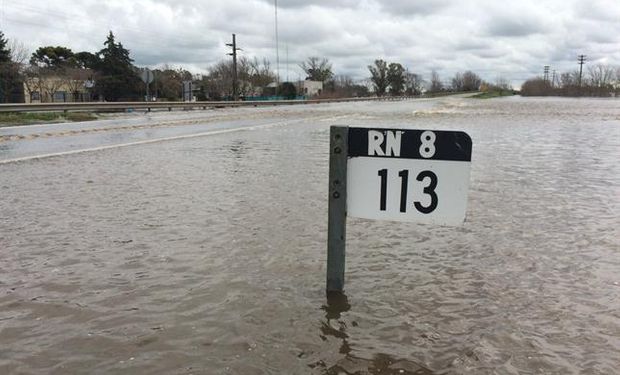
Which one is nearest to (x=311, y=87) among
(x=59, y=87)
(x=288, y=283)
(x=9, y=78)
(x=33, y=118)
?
(x=59, y=87)

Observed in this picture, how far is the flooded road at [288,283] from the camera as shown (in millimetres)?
3135

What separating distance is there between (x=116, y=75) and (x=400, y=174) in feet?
283

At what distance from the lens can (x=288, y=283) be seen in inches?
166

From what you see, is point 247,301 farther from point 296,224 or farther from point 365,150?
point 296,224

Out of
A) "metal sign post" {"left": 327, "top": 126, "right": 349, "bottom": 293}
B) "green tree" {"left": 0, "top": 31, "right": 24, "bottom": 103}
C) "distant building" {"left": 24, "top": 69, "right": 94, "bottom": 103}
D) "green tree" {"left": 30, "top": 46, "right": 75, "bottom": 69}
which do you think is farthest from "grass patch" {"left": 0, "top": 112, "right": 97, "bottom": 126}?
"green tree" {"left": 30, "top": 46, "right": 75, "bottom": 69}

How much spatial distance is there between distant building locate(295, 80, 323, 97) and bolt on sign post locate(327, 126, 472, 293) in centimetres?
13219

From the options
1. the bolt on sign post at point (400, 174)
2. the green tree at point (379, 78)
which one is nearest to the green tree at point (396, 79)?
the green tree at point (379, 78)

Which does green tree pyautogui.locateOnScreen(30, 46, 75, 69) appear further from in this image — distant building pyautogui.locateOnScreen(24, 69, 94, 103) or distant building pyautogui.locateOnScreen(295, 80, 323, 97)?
distant building pyautogui.locateOnScreen(295, 80, 323, 97)

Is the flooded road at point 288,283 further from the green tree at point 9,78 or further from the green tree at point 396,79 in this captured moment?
the green tree at point 396,79

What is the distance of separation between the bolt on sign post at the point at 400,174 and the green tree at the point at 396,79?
19384cm

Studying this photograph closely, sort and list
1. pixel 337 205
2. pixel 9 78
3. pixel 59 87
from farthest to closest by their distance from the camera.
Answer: pixel 59 87
pixel 9 78
pixel 337 205

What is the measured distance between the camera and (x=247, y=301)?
3871 mm

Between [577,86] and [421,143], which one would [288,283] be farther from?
[577,86]

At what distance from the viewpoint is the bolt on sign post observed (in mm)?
3428
